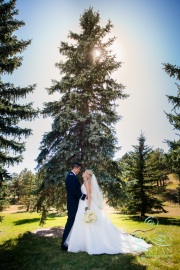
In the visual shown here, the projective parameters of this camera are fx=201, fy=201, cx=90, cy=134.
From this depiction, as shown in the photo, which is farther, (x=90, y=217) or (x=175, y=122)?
(x=175, y=122)

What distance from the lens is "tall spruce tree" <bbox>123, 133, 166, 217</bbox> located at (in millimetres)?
22281

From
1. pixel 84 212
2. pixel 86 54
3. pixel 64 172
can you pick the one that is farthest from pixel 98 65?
pixel 84 212

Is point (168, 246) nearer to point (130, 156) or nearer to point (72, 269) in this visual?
point (72, 269)

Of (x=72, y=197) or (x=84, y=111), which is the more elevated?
(x=84, y=111)

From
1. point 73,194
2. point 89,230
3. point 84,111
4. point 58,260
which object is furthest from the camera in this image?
point 84,111

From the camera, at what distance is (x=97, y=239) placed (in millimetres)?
7254

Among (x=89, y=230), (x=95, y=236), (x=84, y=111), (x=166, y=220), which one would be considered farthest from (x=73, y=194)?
(x=166, y=220)

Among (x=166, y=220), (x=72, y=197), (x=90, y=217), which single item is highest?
(x=72, y=197)

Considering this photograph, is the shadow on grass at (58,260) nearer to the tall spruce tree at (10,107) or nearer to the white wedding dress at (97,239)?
the white wedding dress at (97,239)

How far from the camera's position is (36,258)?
669cm

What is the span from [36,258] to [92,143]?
6.82 metres

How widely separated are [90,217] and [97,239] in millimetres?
791

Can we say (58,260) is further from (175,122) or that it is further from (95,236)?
(175,122)

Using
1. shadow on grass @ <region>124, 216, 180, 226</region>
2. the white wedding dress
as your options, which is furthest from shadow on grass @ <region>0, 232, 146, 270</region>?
shadow on grass @ <region>124, 216, 180, 226</region>
